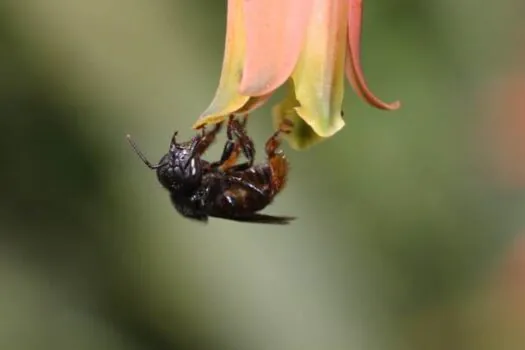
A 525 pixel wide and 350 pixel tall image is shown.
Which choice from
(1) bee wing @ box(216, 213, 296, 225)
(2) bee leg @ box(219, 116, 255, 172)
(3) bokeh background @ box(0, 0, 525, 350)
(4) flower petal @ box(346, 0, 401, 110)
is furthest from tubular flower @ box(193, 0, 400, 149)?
(3) bokeh background @ box(0, 0, 525, 350)

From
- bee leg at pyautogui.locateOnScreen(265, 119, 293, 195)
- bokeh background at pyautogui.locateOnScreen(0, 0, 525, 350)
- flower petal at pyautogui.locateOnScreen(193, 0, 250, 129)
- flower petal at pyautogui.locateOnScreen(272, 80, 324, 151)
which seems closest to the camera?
Answer: flower petal at pyautogui.locateOnScreen(193, 0, 250, 129)

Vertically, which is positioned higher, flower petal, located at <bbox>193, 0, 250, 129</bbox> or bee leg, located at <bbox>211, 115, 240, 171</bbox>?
flower petal, located at <bbox>193, 0, 250, 129</bbox>

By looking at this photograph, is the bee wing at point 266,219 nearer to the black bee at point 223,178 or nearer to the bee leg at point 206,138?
the black bee at point 223,178

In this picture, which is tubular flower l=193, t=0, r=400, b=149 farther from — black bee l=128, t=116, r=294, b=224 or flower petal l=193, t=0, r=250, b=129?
black bee l=128, t=116, r=294, b=224

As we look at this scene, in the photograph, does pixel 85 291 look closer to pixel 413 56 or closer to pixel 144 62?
pixel 144 62

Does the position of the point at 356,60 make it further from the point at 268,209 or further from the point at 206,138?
the point at 268,209

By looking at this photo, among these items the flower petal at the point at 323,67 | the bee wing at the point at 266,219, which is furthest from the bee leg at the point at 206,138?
the flower petal at the point at 323,67

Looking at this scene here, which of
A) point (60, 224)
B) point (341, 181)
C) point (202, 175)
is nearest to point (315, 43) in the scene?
point (202, 175)
